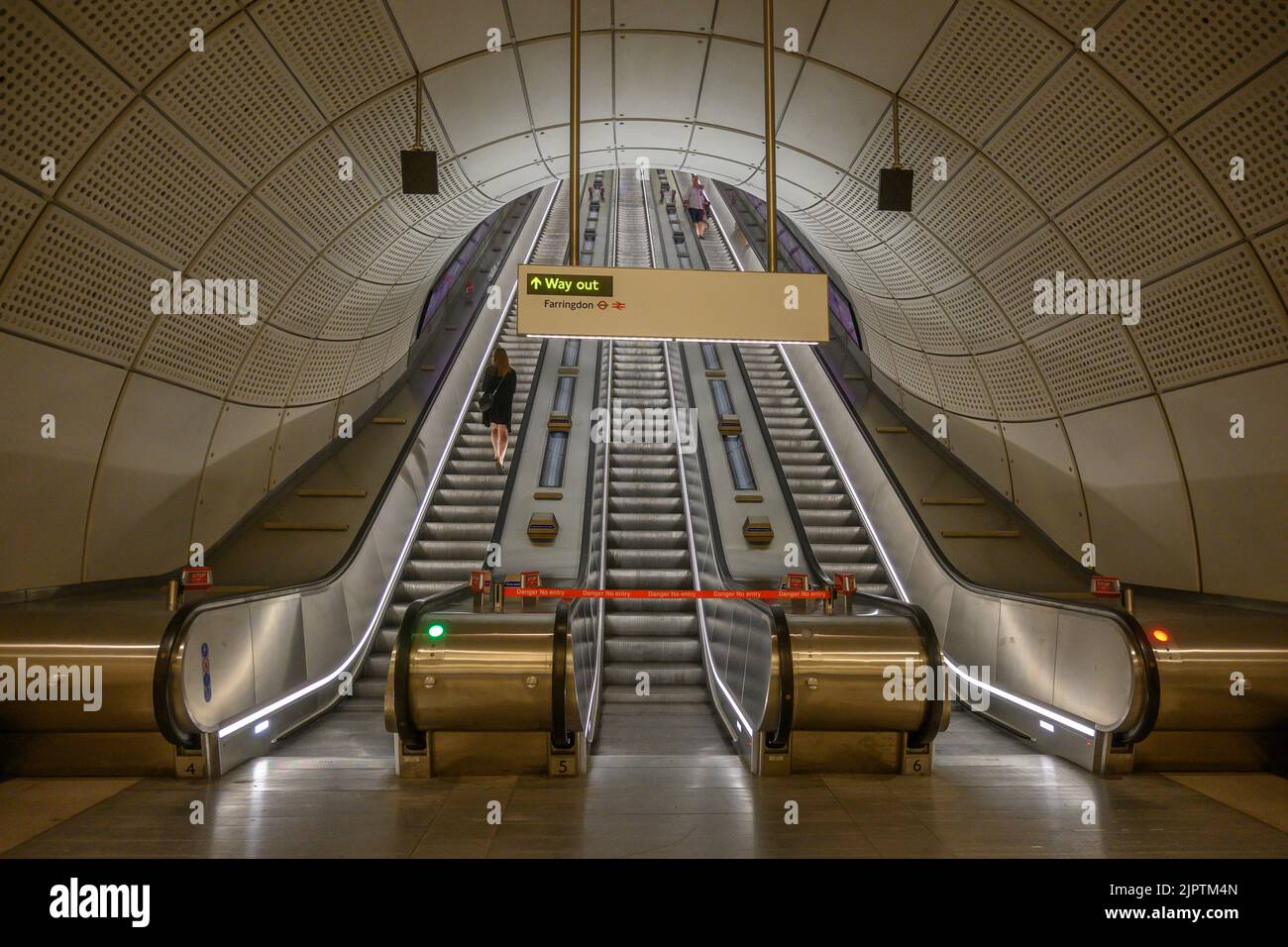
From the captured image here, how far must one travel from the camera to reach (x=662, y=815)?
13.1 ft

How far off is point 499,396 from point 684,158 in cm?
349

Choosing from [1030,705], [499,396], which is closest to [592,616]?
[499,396]

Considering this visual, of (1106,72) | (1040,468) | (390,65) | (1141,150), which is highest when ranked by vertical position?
(390,65)

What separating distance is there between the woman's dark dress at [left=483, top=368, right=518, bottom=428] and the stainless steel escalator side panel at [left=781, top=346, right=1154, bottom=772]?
15.1 ft

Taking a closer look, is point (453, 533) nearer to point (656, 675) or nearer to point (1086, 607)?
point (656, 675)

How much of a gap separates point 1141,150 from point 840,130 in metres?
2.51

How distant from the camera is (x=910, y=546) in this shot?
8297 millimetres

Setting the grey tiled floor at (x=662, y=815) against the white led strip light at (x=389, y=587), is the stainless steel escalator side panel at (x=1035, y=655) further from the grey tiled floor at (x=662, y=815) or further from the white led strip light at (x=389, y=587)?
the white led strip light at (x=389, y=587)

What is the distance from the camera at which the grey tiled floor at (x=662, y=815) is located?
3580 millimetres

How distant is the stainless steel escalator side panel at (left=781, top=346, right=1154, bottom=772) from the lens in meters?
4.79

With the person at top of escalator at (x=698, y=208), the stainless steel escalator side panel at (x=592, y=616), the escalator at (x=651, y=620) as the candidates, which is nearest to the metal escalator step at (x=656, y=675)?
the escalator at (x=651, y=620)

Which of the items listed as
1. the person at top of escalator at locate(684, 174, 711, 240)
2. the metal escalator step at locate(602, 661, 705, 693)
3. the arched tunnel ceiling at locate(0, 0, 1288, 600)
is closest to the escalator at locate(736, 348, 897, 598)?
the metal escalator step at locate(602, 661, 705, 693)
